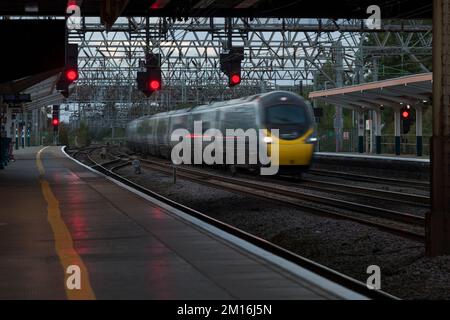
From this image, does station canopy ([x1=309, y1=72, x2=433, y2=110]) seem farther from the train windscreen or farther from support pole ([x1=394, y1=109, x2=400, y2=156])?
the train windscreen

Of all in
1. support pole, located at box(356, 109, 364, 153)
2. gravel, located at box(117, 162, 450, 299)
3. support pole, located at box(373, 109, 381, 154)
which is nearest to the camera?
gravel, located at box(117, 162, 450, 299)

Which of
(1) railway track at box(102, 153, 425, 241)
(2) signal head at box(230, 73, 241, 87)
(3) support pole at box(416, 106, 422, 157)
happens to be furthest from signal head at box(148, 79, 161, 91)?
(3) support pole at box(416, 106, 422, 157)

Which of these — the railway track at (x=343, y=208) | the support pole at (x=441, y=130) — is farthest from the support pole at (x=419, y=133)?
the support pole at (x=441, y=130)

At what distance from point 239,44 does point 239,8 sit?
3382cm

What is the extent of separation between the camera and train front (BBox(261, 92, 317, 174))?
2638 centimetres

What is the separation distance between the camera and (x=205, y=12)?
24391 millimetres

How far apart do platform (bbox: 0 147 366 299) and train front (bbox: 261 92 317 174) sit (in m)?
11.1

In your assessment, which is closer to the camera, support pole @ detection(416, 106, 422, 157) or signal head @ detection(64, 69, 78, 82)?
signal head @ detection(64, 69, 78, 82)

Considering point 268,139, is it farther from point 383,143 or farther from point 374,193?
point 383,143

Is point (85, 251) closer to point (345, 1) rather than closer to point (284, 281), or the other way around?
point (284, 281)

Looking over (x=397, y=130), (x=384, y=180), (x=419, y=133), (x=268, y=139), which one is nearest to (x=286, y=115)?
(x=268, y=139)

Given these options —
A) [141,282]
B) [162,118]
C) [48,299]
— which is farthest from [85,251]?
[162,118]

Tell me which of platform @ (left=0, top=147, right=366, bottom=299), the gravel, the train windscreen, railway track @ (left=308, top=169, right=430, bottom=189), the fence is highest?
the train windscreen
